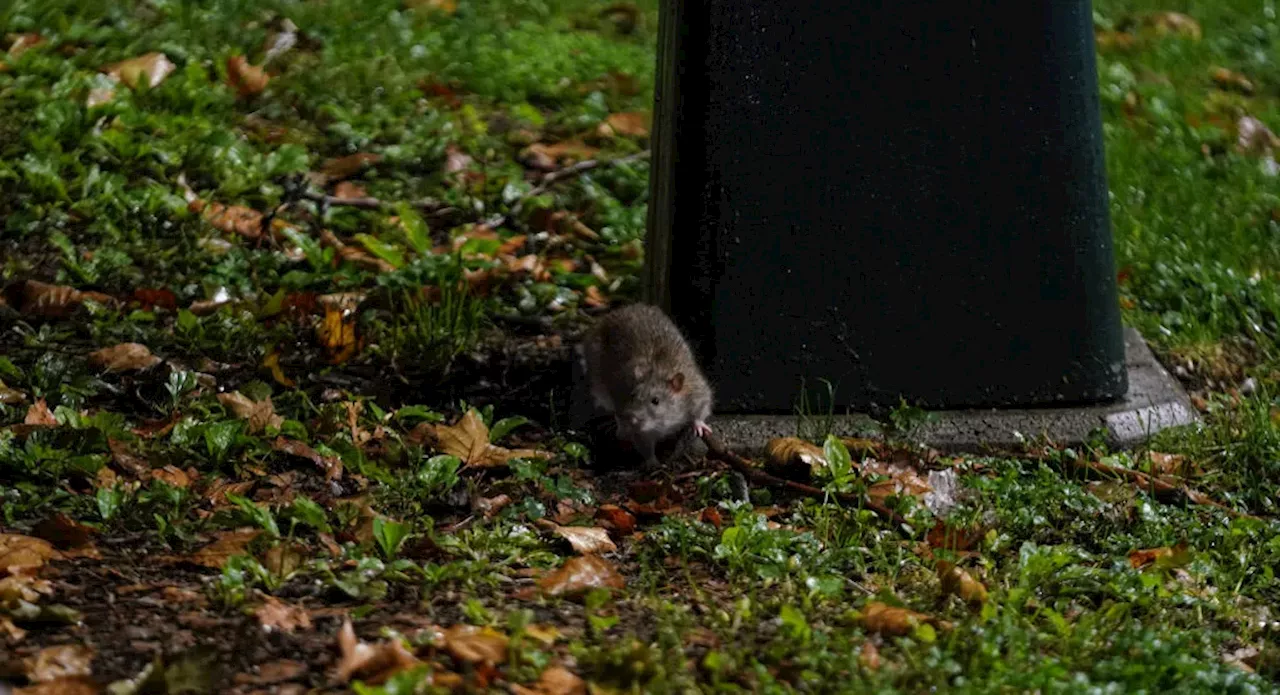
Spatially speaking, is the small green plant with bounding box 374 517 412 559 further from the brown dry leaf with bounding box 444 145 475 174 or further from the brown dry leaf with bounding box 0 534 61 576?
the brown dry leaf with bounding box 444 145 475 174

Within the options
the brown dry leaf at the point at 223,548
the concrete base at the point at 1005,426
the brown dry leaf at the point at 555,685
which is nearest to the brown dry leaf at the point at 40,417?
the brown dry leaf at the point at 223,548

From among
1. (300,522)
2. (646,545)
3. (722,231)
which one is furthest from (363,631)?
(722,231)

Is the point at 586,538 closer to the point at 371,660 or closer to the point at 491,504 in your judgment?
the point at 491,504

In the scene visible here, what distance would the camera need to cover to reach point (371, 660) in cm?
354

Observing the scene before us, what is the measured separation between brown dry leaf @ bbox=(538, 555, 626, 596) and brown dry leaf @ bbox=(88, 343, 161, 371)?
2011mm

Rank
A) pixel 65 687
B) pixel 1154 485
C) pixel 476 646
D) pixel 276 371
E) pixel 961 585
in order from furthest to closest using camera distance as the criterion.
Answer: pixel 276 371
pixel 1154 485
pixel 961 585
pixel 476 646
pixel 65 687

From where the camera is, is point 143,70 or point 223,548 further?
point 143,70

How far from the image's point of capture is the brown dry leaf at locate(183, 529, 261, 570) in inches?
163

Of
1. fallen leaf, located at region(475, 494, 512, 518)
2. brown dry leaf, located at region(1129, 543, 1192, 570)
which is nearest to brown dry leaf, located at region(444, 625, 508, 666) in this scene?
fallen leaf, located at region(475, 494, 512, 518)

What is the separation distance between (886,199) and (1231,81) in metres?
Answer: 4.99

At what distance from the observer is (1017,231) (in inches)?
211

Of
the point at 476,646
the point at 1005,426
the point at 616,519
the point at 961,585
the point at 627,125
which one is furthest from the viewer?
the point at 627,125

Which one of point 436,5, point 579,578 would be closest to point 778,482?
point 579,578

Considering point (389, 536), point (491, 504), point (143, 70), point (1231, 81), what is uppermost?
point (143, 70)
